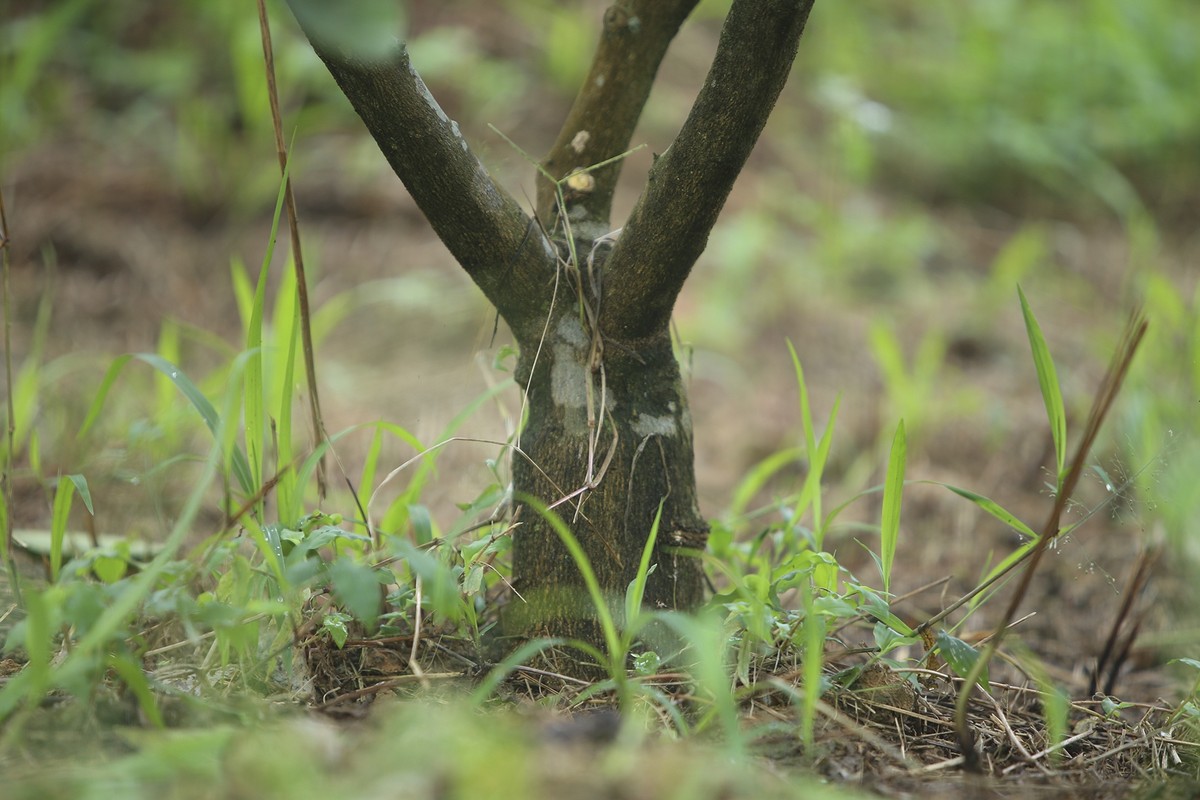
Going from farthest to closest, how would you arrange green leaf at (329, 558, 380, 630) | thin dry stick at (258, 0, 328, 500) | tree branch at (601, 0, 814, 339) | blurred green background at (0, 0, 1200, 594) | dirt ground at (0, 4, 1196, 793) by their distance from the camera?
1. blurred green background at (0, 0, 1200, 594)
2. dirt ground at (0, 4, 1196, 793)
3. thin dry stick at (258, 0, 328, 500)
4. tree branch at (601, 0, 814, 339)
5. green leaf at (329, 558, 380, 630)

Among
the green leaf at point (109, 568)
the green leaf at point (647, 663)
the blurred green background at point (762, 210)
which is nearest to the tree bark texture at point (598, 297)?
the green leaf at point (647, 663)

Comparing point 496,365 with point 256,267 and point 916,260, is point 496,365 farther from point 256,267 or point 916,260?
point 916,260

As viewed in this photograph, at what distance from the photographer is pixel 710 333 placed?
9.11 ft

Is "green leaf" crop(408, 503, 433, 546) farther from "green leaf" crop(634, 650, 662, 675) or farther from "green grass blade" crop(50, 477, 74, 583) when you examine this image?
"green grass blade" crop(50, 477, 74, 583)

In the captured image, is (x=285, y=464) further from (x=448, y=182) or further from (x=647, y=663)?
(x=647, y=663)

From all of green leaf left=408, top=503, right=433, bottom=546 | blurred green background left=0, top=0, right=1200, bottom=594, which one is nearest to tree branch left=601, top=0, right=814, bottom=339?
green leaf left=408, top=503, right=433, bottom=546

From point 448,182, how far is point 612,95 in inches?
12.8

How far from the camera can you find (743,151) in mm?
998

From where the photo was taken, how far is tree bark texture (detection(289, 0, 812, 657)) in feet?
3.34

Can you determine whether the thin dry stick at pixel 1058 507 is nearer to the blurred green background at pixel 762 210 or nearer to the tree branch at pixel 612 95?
the tree branch at pixel 612 95

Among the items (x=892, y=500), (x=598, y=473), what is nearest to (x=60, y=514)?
(x=598, y=473)

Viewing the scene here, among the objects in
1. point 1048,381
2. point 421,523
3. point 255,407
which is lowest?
point 421,523

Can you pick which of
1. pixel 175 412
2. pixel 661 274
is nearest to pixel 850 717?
pixel 661 274

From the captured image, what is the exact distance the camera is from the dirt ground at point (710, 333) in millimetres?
1932
